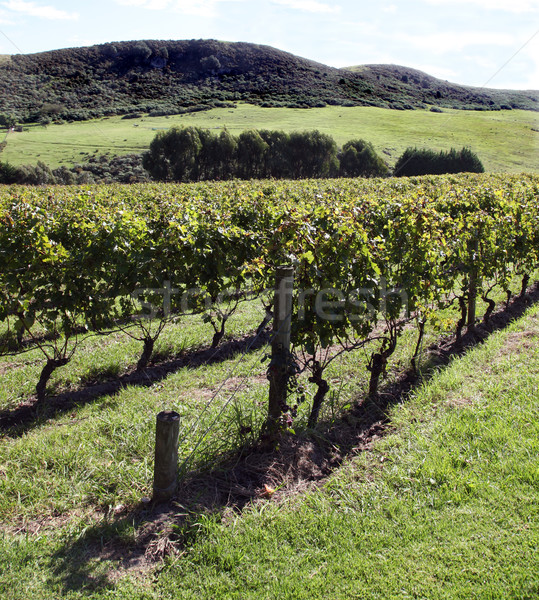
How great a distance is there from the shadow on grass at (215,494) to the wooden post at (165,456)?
0.10 metres

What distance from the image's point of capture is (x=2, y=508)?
3.16 meters

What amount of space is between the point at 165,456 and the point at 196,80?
11184 cm

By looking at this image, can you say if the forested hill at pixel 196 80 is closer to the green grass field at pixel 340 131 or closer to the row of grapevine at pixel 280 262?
the green grass field at pixel 340 131

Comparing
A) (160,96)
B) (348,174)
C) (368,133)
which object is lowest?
(348,174)

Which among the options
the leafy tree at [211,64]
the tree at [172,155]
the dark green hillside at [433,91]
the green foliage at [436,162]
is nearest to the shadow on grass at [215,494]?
the tree at [172,155]

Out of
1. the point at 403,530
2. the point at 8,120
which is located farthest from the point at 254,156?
the point at 403,530

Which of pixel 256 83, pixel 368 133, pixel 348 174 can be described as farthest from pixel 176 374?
pixel 256 83

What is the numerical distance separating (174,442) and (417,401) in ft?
8.68

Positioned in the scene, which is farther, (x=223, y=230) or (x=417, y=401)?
(x=223, y=230)

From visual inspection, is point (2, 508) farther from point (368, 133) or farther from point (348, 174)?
point (368, 133)

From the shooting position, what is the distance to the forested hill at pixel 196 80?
3615 inches

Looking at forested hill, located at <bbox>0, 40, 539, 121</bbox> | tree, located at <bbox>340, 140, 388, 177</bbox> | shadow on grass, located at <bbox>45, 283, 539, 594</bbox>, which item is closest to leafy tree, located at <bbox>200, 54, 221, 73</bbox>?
forested hill, located at <bbox>0, 40, 539, 121</bbox>

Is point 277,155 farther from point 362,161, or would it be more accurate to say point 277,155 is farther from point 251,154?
point 362,161

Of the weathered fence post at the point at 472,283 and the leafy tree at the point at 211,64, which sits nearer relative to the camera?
the weathered fence post at the point at 472,283
